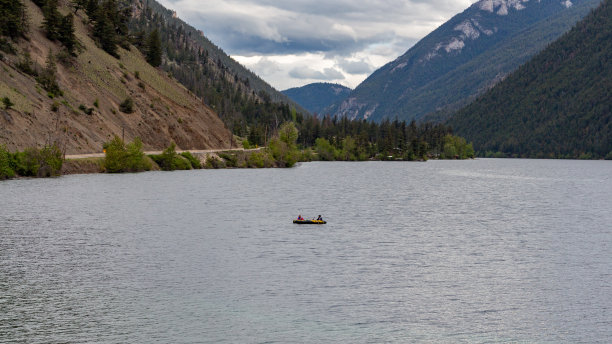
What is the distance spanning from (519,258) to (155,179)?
8287 cm

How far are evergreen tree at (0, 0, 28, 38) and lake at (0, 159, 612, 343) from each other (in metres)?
69.2

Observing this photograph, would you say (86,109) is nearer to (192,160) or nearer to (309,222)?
(192,160)

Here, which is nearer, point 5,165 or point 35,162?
point 5,165

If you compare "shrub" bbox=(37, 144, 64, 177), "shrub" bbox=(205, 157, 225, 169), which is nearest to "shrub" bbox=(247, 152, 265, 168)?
"shrub" bbox=(205, 157, 225, 169)

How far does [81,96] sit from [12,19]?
22.1 meters

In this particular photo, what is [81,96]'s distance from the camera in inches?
5551

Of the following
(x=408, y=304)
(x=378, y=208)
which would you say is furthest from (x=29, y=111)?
(x=408, y=304)

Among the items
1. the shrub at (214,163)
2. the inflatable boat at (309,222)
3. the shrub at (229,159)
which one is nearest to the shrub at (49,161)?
the inflatable boat at (309,222)

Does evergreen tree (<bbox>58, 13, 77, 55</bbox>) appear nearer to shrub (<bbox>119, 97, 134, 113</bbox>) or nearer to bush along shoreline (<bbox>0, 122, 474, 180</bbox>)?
shrub (<bbox>119, 97, 134, 113</bbox>)

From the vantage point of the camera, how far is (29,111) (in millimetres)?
113688

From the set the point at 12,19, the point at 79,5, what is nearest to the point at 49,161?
the point at 12,19

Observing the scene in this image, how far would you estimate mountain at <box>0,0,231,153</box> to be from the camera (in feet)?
376

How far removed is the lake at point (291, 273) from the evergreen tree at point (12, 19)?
6918cm

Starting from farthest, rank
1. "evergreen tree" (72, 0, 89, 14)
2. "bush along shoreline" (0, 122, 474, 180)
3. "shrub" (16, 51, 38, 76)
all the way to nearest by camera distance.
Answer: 1. "evergreen tree" (72, 0, 89, 14)
2. "shrub" (16, 51, 38, 76)
3. "bush along shoreline" (0, 122, 474, 180)
